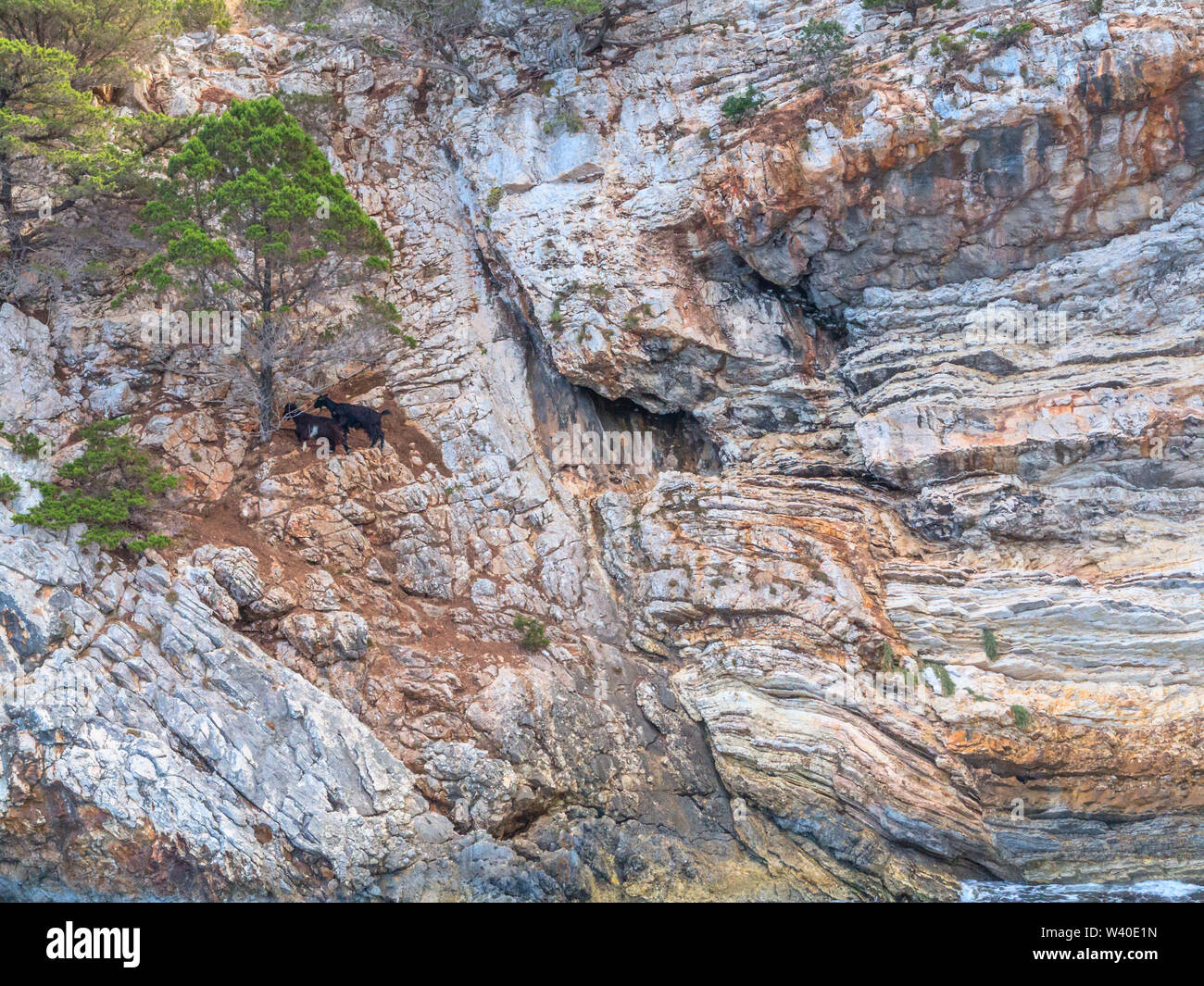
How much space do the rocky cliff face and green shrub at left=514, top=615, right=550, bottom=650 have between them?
239mm

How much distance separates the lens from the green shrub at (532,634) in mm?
20047

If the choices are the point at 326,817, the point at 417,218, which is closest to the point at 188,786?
the point at 326,817

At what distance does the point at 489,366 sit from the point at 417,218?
5.24 m

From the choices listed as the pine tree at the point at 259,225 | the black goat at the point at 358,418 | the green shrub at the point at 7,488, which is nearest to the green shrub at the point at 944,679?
the black goat at the point at 358,418

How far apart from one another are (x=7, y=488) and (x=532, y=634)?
10.4 meters

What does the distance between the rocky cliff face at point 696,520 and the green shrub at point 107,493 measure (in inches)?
20.0

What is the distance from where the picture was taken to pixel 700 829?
60.1ft

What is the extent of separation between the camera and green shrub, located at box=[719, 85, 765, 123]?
2367cm

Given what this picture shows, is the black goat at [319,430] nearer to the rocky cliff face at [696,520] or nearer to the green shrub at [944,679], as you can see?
the rocky cliff face at [696,520]

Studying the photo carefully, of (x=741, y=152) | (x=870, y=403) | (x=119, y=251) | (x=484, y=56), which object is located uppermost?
(x=484, y=56)

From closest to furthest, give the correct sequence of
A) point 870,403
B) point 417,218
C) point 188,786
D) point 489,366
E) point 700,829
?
point 188,786
point 700,829
point 870,403
point 489,366
point 417,218

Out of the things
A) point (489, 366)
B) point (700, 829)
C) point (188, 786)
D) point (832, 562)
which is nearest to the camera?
point (188, 786)

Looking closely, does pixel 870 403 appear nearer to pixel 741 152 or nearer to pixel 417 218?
pixel 741 152

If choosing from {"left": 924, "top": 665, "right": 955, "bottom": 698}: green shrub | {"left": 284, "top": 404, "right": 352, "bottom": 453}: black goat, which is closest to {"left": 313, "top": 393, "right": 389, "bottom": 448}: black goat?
{"left": 284, "top": 404, "right": 352, "bottom": 453}: black goat
